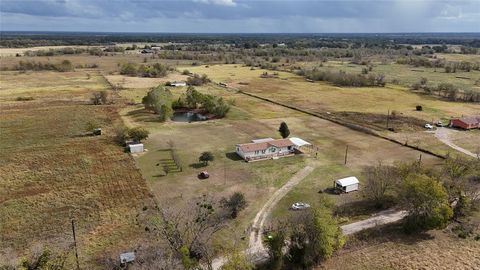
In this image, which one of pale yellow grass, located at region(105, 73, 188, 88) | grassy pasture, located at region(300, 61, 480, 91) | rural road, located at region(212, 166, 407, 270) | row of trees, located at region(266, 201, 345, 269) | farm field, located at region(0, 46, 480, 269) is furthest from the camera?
grassy pasture, located at region(300, 61, 480, 91)

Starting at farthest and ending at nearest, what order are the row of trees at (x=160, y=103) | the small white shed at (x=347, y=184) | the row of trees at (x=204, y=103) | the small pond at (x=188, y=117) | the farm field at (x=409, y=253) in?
the row of trees at (x=204, y=103), the small pond at (x=188, y=117), the row of trees at (x=160, y=103), the small white shed at (x=347, y=184), the farm field at (x=409, y=253)

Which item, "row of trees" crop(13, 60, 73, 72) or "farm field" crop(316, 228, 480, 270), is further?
"row of trees" crop(13, 60, 73, 72)

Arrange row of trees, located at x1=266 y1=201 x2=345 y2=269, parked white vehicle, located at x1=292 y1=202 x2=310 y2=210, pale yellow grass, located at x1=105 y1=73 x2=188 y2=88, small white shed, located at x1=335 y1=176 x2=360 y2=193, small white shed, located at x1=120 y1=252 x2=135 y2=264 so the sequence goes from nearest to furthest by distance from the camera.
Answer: row of trees, located at x1=266 y1=201 x2=345 y2=269, small white shed, located at x1=120 y1=252 x2=135 y2=264, parked white vehicle, located at x1=292 y1=202 x2=310 y2=210, small white shed, located at x1=335 y1=176 x2=360 y2=193, pale yellow grass, located at x1=105 y1=73 x2=188 y2=88

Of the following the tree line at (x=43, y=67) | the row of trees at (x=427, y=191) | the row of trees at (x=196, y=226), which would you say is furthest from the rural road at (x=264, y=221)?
the tree line at (x=43, y=67)

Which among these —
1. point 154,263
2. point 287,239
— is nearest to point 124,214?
point 154,263

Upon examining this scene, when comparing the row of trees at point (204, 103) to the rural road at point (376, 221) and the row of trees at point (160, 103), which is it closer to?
the row of trees at point (160, 103)

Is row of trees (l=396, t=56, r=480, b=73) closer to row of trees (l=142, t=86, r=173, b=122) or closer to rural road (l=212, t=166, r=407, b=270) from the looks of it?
row of trees (l=142, t=86, r=173, b=122)

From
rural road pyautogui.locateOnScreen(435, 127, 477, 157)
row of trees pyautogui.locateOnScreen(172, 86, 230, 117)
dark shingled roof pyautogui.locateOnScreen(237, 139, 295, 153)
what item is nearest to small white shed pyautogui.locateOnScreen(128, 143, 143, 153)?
dark shingled roof pyautogui.locateOnScreen(237, 139, 295, 153)
